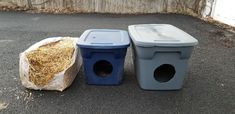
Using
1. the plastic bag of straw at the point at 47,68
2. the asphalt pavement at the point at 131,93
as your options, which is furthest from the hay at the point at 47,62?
the asphalt pavement at the point at 131,93

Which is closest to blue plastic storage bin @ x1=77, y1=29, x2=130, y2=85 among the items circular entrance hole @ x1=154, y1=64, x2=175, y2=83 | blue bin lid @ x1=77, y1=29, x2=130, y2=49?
blue bin lid @ x1=77, y1=29, x2=130, y2=49

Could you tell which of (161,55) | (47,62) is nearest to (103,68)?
(47,62)

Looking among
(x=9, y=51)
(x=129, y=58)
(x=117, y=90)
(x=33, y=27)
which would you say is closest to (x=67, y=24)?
(x=33, y=27)

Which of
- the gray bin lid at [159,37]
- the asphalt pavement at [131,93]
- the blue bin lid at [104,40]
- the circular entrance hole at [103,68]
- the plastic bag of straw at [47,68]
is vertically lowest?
the asphalt pavement at [131,93]

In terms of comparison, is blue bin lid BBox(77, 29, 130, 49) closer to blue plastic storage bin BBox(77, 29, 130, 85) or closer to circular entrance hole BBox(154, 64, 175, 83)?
blue plastic storage bin BBox(77, 29, 130, 85)

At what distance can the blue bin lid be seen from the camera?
2.72 meters

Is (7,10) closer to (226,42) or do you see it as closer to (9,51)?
(9,51)

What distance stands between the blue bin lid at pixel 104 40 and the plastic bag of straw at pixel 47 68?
280 mm

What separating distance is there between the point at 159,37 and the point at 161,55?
8.0 inches

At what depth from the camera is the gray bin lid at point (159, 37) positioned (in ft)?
8.57

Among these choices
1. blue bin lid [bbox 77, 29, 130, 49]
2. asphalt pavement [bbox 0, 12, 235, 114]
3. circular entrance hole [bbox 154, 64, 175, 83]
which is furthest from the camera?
circular entrance hole [bbox 154, 64, 175, 83]

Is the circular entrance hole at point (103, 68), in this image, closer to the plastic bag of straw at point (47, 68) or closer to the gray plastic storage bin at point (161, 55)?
the plastic bag of straw at point (47, 68)

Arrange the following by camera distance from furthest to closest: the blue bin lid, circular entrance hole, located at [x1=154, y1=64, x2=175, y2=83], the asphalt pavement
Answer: circular entrance hole, located at [x1=154, y1=64, x2=175, y2=83], the blue bin lid, the asphalt pavement

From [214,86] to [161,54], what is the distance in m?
0.89
